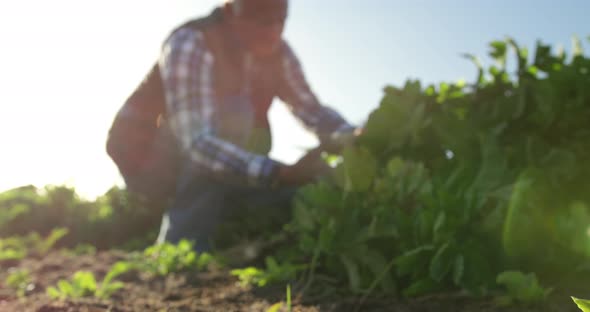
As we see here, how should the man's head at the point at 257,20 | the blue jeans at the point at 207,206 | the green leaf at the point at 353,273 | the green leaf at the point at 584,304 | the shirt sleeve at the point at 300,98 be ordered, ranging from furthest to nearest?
the shirt sleeve at the point at 300,98, the blue jeans at the point at 207,206, the man's head at the point at 257,20, the green leaf at the point at 353,273, the green leaf at the point at 584,304

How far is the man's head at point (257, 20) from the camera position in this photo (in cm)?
386

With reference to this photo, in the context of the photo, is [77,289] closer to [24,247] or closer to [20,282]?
[20,282]

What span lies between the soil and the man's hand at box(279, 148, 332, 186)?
577 millimetres

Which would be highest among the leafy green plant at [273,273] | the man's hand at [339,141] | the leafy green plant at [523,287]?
the man's hand at [339,141]

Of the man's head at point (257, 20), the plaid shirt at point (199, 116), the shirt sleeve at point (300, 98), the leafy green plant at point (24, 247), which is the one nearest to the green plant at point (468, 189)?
the plaid shirt at point (199, 116)

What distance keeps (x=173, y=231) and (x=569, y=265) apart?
3.06 metres

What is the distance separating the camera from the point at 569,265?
1.45 m

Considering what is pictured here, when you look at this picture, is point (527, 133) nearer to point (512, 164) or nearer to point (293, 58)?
point (512, 164)

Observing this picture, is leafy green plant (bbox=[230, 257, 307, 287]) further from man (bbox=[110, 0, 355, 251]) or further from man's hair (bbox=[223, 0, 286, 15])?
man's hair (bbox=[223, 0, 286, 15])

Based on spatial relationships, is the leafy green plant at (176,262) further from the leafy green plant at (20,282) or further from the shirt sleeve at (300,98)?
the shirt sleeve at (300,98)

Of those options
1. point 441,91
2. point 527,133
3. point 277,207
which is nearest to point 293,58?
point 277,207

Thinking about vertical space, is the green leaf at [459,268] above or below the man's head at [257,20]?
below

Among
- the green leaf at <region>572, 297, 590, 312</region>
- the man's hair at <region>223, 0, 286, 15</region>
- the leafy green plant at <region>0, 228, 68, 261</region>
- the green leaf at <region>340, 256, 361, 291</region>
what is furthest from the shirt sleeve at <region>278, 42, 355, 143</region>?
the green leaf at <region>572, 297, 590, 312</region>

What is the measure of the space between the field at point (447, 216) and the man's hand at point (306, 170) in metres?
0.07
